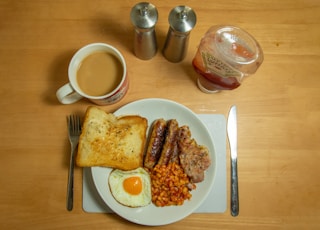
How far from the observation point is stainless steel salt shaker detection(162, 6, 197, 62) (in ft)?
3.26

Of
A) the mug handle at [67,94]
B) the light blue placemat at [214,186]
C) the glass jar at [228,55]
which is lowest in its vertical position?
the light blue placemat at [214,186]

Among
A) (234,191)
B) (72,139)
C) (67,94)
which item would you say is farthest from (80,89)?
(234,191)

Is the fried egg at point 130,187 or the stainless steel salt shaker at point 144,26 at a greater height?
the stainless steel salt shaker at point 144,26

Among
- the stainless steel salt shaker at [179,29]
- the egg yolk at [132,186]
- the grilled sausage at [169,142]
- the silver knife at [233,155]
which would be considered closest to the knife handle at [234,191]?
the silver knife at [233,155]

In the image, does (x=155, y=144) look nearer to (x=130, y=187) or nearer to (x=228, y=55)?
(x=130, y=187)

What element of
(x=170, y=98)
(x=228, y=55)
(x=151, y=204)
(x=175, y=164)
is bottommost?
(x=151, y=204)

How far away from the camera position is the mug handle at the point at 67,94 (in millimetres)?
1022

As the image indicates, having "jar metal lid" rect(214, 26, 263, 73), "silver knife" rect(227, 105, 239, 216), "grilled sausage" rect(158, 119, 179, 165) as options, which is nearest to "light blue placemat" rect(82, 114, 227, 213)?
"silver knife" rect(227, 105, 239, 216)

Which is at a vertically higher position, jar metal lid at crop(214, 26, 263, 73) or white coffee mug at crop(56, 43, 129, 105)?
jar metal lid at crop(214, 26, 263, 73)

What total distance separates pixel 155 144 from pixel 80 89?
37 cm

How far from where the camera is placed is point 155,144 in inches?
44.9

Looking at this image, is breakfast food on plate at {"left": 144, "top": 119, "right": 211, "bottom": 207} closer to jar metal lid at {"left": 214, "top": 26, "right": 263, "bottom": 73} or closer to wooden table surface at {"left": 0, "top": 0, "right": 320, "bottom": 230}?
wooden table surface at {"left": 0, "top": 0, "right": 320, "bottom": 230}

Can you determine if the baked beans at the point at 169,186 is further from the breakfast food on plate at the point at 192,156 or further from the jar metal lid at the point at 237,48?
the jar metal lid at the point at 237,48

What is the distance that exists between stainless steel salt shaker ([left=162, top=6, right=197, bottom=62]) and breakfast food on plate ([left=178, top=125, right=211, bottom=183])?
32 cm
